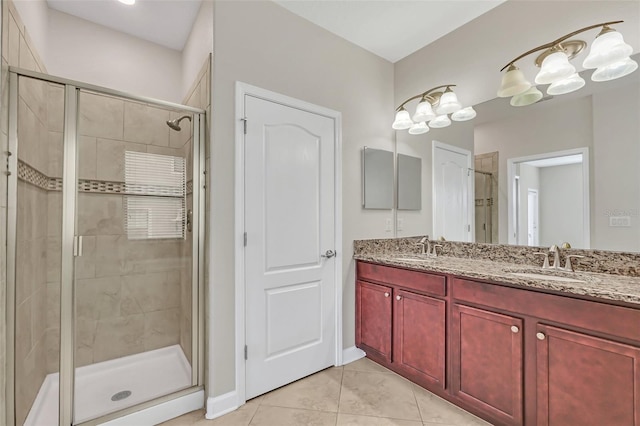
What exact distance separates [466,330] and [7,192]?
253 cm

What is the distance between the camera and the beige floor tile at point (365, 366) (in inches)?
89.6

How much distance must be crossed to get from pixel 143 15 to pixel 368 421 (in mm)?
3277

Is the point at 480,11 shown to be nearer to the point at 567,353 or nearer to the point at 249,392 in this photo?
the point at 567,353

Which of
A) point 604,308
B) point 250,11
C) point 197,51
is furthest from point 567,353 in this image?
point 197,51

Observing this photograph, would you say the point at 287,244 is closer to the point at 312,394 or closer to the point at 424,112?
the point at 312,394

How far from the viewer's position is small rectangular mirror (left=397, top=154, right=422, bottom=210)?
8.92ft

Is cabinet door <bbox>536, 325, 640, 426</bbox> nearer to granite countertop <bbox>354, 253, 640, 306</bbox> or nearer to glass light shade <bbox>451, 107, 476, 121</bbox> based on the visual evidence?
granite countertop <bbox>354, 253, 640, 306</bbox>

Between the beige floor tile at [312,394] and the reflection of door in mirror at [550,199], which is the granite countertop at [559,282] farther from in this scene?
the beige floor tile at [312,394]

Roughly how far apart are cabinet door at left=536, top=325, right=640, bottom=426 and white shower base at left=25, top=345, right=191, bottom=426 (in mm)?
2060

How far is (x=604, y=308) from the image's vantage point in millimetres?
1211

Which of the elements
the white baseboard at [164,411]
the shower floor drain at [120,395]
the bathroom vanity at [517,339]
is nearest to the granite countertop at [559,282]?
the bathroom vanity at [517,339]

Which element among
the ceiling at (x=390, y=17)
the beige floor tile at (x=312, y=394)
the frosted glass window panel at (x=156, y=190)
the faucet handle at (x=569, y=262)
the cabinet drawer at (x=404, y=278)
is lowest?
the beige floor tile at (x=312, y=394)

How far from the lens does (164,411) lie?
5.60 feet

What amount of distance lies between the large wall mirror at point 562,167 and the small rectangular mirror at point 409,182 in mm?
433
